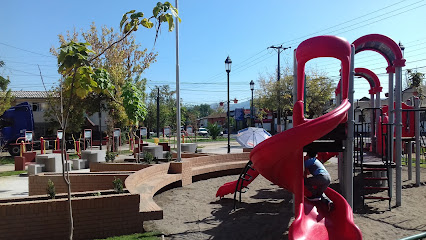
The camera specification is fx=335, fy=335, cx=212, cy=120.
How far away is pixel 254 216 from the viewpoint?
7.96 metres

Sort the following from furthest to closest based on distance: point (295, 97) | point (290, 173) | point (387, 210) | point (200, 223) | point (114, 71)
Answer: point (114, 71) < point (387, 210) < point (200, 223) < point (295, 97) < point (290, 173)

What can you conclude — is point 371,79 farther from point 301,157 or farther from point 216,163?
point 301,157

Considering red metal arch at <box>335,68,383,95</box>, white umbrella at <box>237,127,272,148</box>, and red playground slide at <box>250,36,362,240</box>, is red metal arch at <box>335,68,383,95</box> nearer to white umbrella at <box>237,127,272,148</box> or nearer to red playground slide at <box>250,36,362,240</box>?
white umbrella at <box>237,127,272,148</box>

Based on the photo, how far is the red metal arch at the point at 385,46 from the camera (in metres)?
8.99

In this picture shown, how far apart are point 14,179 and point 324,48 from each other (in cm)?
1336

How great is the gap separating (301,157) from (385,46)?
5.34m

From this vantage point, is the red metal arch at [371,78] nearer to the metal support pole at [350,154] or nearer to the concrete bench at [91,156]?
the metal support pole at [350,154]

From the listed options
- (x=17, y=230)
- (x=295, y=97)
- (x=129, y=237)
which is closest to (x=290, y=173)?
(x=295, y=97)

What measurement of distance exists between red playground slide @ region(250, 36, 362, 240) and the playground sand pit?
0.83m

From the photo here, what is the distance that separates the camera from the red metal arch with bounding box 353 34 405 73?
8992 mm

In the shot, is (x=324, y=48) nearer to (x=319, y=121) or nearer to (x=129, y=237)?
(x=319, y=121)

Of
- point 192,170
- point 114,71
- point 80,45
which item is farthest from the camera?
point 114,71

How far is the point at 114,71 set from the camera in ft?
81.9

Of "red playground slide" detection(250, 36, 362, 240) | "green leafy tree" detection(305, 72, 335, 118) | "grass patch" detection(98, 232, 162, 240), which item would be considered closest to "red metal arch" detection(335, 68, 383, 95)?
"red playground slide" detection(250, 36, 362, 240)
